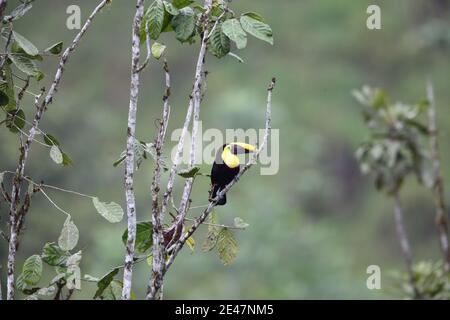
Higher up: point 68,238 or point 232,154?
point 232,154

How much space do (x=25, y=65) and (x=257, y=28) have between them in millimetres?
1011

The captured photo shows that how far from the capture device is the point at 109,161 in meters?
18.8

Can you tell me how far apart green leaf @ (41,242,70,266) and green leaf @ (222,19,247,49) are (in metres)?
1.13

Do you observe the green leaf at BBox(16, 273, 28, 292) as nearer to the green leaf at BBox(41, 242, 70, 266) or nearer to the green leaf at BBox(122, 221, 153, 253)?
the green leaf at BBox(41, 242, 70, 266)

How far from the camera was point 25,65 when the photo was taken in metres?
3.42

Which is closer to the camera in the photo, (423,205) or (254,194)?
(254,194)

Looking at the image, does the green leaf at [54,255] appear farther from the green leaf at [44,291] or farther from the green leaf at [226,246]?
the green leaf at [226,246]

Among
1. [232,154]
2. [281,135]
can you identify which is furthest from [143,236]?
[281,135]

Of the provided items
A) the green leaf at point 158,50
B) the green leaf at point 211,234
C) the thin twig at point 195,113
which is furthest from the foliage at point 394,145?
the green leaf at point 158,50

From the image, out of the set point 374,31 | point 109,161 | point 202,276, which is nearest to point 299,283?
point 202,276

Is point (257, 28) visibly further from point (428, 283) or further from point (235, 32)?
point (428, 283)

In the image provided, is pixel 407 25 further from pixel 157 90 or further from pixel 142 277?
pixel 142 277

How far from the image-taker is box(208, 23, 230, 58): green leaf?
3.39m
